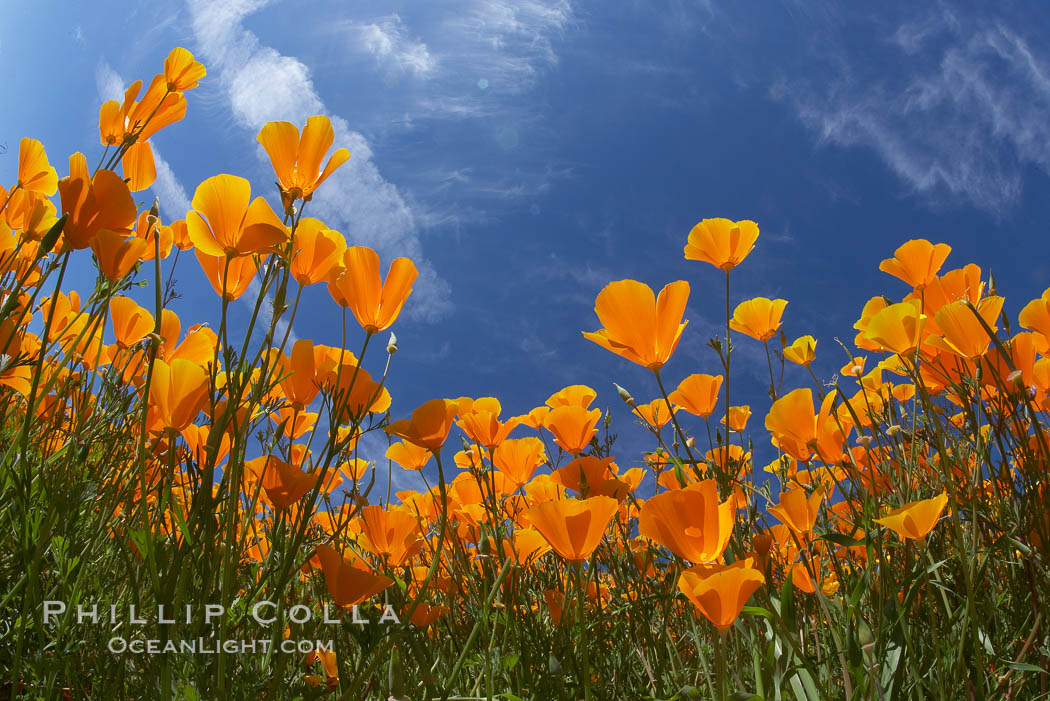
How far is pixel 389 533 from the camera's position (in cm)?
155

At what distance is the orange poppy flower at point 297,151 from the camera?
121 centimetres

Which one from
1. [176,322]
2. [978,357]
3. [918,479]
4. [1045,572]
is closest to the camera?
[1045,572]

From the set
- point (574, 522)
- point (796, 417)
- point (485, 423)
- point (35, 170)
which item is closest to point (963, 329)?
point (796, 417)

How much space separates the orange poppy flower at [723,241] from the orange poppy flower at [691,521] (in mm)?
879

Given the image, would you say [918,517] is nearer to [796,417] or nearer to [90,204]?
[796,417]

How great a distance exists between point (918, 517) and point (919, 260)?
1214 millimetres

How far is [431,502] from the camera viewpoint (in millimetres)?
2264

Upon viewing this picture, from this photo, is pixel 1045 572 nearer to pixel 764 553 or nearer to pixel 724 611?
pixel 764 553

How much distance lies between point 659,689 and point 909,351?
1.01 metres

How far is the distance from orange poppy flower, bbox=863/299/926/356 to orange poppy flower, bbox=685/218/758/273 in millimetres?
366

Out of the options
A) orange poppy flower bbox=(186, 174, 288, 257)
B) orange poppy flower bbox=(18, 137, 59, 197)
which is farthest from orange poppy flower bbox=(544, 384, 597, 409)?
orange poppy flower bbox=(18, 137, 59, 197)

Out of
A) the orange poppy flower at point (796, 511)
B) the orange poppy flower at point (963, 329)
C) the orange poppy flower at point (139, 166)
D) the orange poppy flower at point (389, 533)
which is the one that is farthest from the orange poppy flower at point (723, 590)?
the orange poppy flower at point (139, 166)

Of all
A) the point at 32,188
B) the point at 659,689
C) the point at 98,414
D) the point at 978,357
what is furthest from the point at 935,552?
the point at 32,188

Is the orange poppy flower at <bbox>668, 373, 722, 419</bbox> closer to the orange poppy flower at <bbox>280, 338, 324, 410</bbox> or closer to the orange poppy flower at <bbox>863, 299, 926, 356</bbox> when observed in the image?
the orange poppy flower at <bbox>863, 299, 926, 356</bbox>
